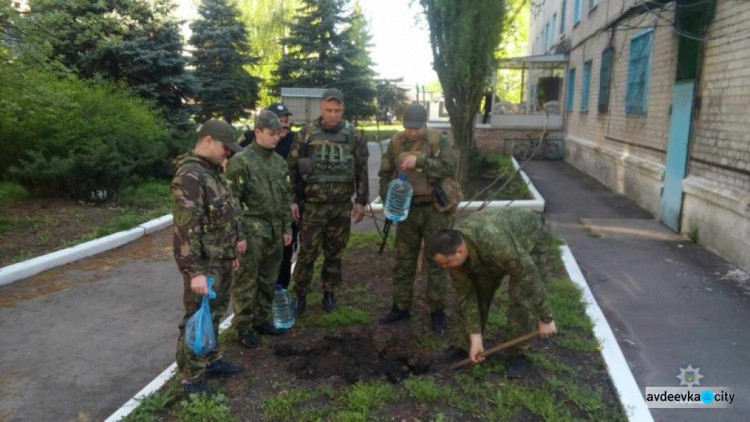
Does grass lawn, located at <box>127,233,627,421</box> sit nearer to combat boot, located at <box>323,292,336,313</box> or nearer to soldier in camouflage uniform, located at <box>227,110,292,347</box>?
combat boot, located at <box>323,292,336,313</box>

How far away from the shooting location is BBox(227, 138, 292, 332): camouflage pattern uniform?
3.92m

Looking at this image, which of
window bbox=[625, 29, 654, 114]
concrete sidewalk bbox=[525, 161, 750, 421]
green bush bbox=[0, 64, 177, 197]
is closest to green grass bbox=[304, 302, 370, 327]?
concrete sidewalk bbox=[525, 161, 750, 421]

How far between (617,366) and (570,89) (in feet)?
54.7

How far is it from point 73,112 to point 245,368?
27.5ft

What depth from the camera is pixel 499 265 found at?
10.6 feet

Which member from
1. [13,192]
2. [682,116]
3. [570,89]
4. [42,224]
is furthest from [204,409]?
[570,89]

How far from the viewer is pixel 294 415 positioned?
3129 mm

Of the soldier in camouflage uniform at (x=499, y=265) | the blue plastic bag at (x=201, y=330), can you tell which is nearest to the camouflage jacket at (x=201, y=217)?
the blue plastic bag at (x=201, y=330)

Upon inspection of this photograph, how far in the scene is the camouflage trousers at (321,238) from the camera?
4531 millimetres

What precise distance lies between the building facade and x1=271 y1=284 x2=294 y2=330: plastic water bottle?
4858mm

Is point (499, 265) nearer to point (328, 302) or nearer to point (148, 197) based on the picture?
point (328, 302)

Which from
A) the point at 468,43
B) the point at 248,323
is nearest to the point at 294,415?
the point at 248,323

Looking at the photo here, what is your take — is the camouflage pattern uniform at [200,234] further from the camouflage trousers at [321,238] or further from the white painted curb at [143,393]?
the camouflage trousers at [321,238]

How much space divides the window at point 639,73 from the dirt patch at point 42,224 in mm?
9386
